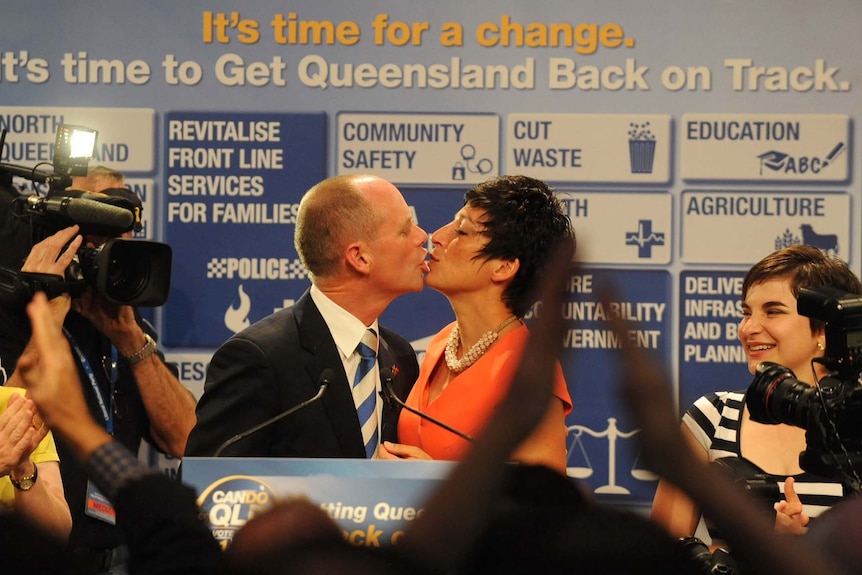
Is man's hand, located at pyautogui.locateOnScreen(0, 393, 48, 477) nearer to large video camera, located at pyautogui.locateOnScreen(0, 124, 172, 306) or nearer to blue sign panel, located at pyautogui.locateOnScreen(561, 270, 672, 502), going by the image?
large video camera, located at pyautogui.locateOnScreen(0, 124, 172, 306)

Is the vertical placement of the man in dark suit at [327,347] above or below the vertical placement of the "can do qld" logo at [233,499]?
above

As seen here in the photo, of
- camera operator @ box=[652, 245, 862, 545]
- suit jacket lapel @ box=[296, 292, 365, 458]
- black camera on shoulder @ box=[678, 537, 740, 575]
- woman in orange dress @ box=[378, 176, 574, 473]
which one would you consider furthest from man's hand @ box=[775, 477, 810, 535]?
suit jacket lapel @ box=[296, 292, 365, 458]

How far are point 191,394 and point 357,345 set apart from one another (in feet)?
4.05

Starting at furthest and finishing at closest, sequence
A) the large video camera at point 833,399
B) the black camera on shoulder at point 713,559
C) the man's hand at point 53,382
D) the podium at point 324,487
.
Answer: the black camera on shoulder at point 713,559 → the large video camera at point 833,399 → the podium at point 324,487 → the man's hand at point 53,382

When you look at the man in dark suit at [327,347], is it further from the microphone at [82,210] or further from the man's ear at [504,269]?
the microphone at [82,210]

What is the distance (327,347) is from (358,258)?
0.26 metres

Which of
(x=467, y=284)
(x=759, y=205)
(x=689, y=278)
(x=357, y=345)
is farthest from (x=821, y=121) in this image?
(x=357, y=345)

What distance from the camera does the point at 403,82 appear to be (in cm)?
357

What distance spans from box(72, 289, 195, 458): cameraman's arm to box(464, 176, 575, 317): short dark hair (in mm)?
1261

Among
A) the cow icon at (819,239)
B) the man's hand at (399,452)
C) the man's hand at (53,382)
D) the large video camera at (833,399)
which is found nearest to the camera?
the man's hand at (53,382)

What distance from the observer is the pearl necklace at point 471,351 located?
2.45 meters

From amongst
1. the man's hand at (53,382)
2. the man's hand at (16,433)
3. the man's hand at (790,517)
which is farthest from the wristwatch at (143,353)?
the man's hand at (53,382)

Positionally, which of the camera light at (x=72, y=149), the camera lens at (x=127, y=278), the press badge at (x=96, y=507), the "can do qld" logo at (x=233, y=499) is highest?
the camera light at (x=72, y=149)

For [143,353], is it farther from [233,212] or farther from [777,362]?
[777,362]
